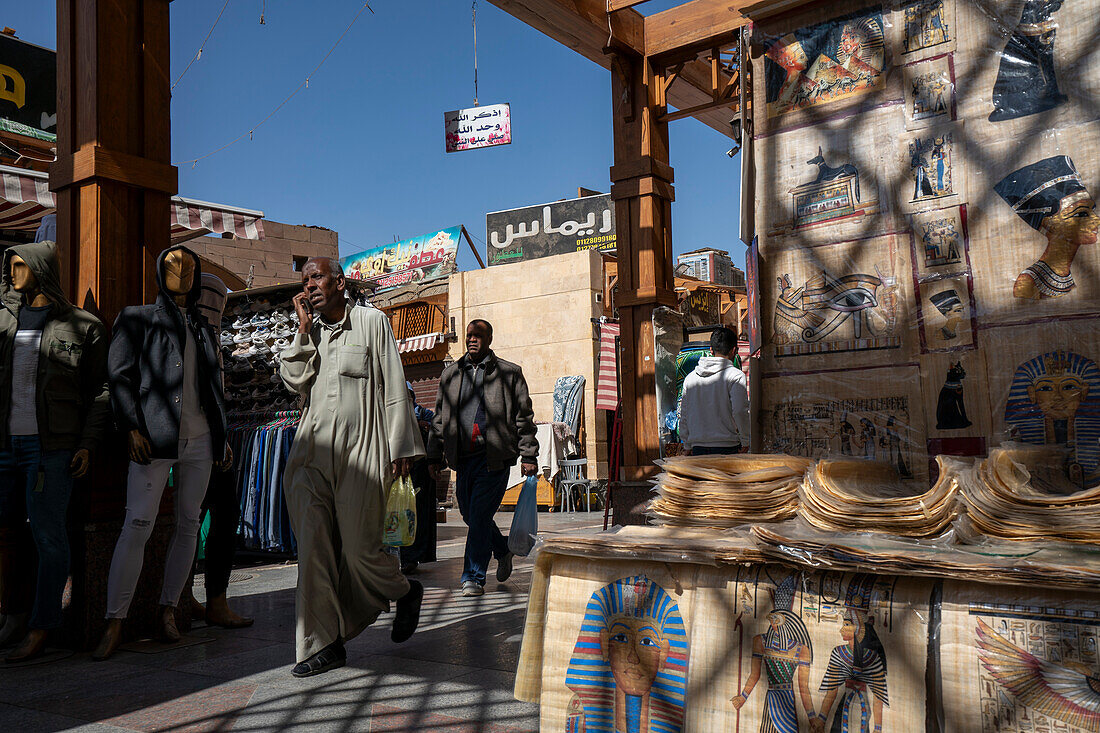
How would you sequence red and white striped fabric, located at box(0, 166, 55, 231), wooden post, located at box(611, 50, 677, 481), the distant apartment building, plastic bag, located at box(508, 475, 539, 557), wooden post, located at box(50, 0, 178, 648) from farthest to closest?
1. the distant apartment building
2. red and white striped fabric, located at box(0, 166, 55, 231)
3. wooden post, located at box(611, 50, 677, 481)
4. plastic bag, located at box(508, 475, 539, 557)
5. wooden post, located at box(50, 0, 178, 648)

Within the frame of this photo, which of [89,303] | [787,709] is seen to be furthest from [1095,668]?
[89,303]

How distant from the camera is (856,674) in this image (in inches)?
74.1

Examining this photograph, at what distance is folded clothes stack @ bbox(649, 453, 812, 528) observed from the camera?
227cm

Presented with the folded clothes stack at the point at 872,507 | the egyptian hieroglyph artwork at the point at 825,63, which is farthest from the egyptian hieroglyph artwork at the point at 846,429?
the egyptian hieroglyph artwork at the point at 825,63

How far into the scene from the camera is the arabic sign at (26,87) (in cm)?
1416

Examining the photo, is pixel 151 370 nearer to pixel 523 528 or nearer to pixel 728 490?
pixel 523 528

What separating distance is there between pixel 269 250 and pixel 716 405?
62.7ft

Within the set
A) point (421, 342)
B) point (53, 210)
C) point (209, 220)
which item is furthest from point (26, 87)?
point (421, 342)

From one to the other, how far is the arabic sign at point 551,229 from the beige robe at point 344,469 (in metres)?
21.6

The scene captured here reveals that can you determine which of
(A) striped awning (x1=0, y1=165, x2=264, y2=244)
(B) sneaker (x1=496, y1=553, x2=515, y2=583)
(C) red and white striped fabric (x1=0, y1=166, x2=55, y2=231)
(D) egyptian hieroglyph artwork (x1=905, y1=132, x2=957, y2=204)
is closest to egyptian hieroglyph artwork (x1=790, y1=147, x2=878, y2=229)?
(D) egyptian hieroglyph artwork (x1=905, y1=132, x2=957, y2=204)

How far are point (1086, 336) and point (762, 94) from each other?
1297 mm

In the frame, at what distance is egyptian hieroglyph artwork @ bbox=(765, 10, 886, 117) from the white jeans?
12.0ft

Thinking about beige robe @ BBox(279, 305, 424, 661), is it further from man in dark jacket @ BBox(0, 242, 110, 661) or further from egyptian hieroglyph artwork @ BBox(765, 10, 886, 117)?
egyptian hieroglyph artwork @ BBox(765, 10, 886, 117)

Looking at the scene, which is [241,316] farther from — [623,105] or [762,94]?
[762,94]
